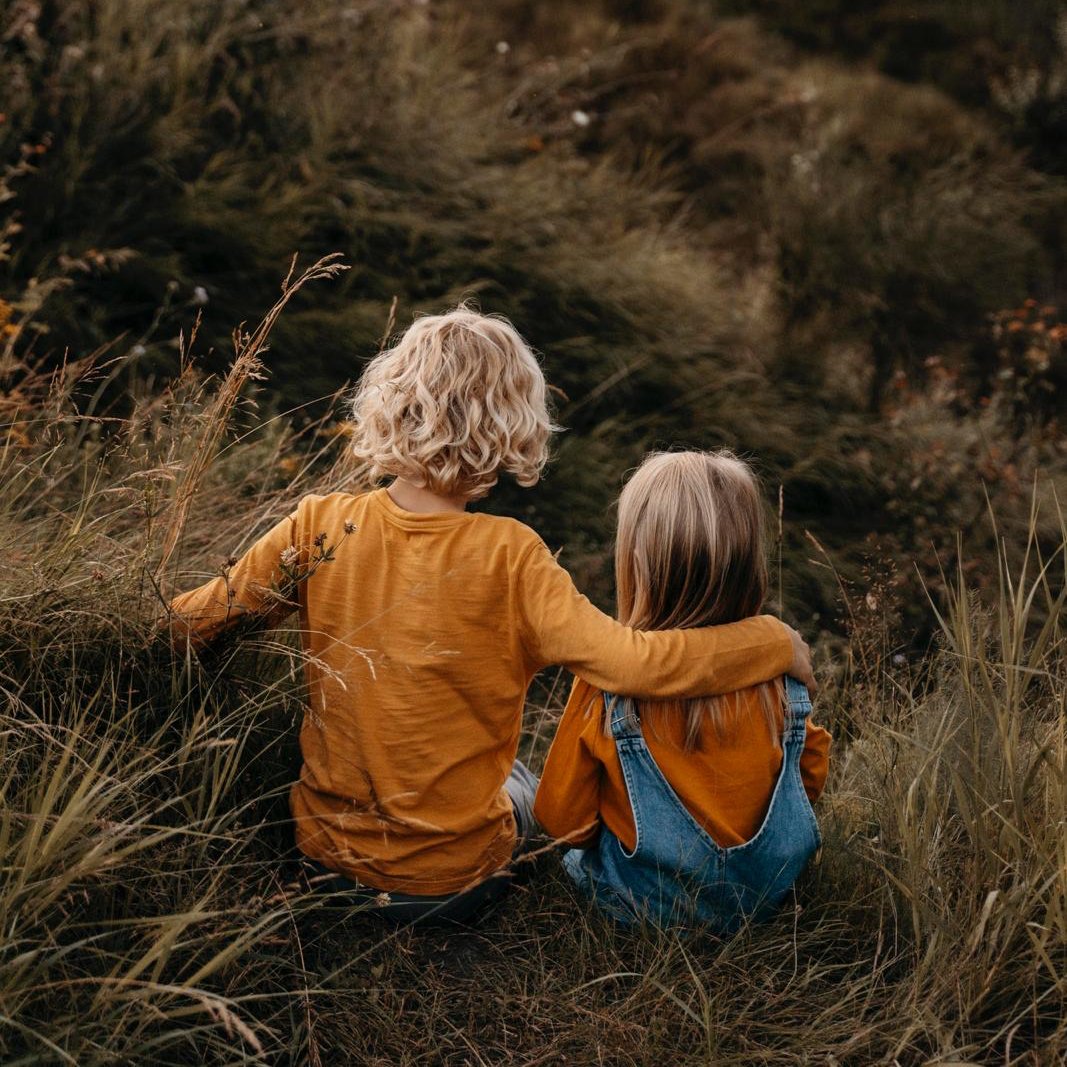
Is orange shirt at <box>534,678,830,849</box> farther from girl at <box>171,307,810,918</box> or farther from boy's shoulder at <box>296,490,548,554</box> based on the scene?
boy's shoulder at <box>296,490,548,554</box>

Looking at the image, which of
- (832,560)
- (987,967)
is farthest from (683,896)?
(832,560)

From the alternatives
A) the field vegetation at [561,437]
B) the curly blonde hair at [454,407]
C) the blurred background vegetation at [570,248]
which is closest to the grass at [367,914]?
the field vegetation at [561,437]

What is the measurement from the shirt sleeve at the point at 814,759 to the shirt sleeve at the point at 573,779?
1.29 feet

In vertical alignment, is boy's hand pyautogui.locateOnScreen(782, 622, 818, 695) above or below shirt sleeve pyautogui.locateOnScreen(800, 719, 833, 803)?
above

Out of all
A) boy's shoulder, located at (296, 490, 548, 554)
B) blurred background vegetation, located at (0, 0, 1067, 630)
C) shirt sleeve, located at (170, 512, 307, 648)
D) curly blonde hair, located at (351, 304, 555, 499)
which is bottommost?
blurred background vegetation, located at (0, 0, 1067, 630)

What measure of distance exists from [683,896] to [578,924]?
209 millimetres

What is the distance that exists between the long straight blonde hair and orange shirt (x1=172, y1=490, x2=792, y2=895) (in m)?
0.07

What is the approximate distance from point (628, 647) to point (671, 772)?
28 centimetres

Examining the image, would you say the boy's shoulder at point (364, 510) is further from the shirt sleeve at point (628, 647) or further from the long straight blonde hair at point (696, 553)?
the long straight blonde hair at point (696, 553)

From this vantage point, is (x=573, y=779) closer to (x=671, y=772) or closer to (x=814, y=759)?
(x=671, y=772)

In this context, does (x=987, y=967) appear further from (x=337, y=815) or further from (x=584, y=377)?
(x=584, y=377)

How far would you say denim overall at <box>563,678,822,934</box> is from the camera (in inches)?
79.0

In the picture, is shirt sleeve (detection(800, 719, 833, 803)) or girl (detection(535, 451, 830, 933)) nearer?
girl (detection(535, 451, 830, 933))

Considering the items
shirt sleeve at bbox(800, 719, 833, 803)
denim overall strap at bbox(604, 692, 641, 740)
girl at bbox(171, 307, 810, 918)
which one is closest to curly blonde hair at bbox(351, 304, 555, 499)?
girl at bbox(171, 307, 810, 918)
